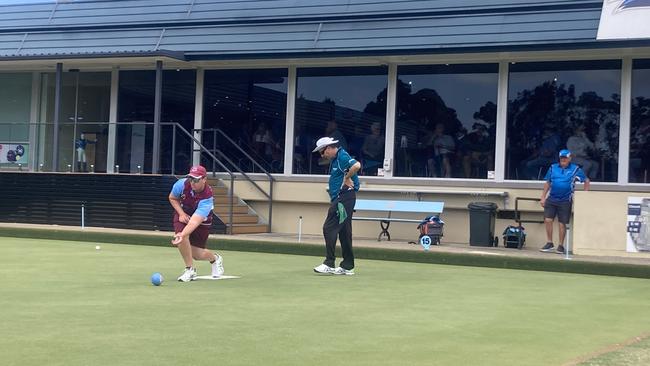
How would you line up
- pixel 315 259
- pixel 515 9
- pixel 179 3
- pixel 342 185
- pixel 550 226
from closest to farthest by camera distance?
pixel 342 185 < pixel 315 259 < pixel 550 226 < pixel 515 9 < pixel 179 3

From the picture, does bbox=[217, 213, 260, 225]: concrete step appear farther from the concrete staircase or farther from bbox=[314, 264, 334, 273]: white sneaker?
bbox=[314, 264, 334, 273]: white sneaker

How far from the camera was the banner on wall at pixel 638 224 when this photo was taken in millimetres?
12172

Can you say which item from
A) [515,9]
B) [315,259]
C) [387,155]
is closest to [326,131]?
[387,155]

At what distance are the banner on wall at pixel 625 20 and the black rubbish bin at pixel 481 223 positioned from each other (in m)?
3.31

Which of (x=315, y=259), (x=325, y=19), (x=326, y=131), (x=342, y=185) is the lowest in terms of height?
(x=315, y=259)

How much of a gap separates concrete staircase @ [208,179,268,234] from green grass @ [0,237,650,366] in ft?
18.5

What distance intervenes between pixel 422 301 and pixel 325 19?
10050mm

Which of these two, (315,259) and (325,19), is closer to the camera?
(315,259)

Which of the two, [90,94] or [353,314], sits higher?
[90,94]

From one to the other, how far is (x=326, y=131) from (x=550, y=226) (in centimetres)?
519

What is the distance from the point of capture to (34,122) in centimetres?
1919

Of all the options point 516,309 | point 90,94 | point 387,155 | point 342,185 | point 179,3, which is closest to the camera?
point 516,309

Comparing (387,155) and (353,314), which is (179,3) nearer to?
(387,155)

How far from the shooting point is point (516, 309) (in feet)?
Result: 22.6
